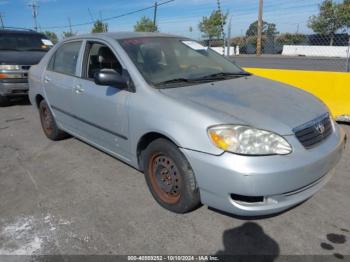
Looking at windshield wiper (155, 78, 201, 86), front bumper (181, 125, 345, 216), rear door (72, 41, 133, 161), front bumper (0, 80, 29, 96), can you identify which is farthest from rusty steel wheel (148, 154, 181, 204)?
front bumper (0, 80, 29, 96)

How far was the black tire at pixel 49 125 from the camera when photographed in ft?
16.8

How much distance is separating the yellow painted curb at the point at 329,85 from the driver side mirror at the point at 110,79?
159 inches

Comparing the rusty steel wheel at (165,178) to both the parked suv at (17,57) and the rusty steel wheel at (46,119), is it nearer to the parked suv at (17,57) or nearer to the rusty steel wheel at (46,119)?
the rusty steel wheel at (46,119)

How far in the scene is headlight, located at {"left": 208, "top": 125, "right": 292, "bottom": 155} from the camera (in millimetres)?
2484

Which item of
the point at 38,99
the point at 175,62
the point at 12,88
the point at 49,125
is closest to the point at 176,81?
the point at 175,62

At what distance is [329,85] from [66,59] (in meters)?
4.41

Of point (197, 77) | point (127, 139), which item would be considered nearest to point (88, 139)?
point (127, 139)

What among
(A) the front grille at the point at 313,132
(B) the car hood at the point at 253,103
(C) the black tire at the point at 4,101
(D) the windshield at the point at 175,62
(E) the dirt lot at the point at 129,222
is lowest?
(E) the dirt lot at the point at 129,222

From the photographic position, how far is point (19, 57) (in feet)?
26.5

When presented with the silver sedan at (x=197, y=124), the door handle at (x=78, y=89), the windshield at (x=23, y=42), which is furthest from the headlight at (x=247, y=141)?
the windshield at (x=23, y=42)

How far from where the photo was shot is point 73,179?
393 cm

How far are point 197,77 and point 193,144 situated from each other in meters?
1.11

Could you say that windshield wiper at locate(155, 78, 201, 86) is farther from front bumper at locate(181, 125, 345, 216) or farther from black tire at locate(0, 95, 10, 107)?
black tire at locate(0, 95, 10, 107)

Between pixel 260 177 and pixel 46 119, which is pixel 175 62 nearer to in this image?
pixel 260 177
